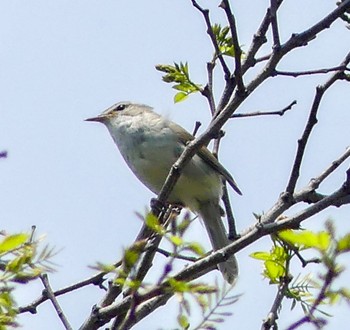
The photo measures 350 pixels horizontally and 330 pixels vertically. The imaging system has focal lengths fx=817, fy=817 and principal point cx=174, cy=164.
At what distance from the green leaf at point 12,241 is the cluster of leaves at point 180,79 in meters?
2.75

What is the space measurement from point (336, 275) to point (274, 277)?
1991 mm

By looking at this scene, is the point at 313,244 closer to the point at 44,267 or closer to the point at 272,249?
the point at 44,267

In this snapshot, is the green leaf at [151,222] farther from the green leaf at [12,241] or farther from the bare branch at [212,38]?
the bare branch at [212,38]

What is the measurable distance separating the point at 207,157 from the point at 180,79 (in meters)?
2.27

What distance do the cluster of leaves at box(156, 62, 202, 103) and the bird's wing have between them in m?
1.65

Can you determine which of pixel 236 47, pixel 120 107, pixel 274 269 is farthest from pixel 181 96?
pixel 120 107

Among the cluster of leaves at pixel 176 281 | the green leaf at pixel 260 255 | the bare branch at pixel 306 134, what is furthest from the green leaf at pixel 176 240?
the green leaf at pixel 260 255

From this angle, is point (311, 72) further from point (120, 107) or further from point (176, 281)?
point (120, 107)

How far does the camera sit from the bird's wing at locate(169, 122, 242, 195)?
6.56m

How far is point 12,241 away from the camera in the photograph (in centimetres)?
209

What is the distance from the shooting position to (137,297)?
2146mm

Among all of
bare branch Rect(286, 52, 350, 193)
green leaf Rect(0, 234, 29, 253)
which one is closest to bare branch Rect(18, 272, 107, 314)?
bare branch Rect(286, 52, 350, 193)

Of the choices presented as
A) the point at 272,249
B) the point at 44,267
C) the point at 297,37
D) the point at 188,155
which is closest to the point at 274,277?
the point at 272,249

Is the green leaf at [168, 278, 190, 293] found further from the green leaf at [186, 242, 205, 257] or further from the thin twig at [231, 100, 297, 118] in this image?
the thin twig at [231, 100, 297, 118]
